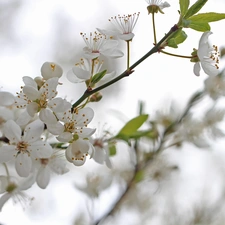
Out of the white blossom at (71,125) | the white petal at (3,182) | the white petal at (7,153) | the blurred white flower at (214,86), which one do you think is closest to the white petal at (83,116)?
the white blossom at (71,125)

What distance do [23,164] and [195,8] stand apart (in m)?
0.31

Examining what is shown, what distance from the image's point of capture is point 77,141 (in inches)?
22.3

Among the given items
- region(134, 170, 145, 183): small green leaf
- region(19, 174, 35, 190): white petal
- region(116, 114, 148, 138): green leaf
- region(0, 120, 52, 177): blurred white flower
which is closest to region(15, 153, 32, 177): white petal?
region(0, 120, 52, 177): blurred white flower

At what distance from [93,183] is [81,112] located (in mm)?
525

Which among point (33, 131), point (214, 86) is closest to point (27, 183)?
point (33, 131)

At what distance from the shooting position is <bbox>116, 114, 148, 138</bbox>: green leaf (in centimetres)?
81

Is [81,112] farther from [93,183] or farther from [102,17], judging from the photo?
[102,17]

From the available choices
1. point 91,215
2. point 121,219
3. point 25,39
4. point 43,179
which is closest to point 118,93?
point 25,39

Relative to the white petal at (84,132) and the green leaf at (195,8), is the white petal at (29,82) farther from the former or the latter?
the green leaf at (195,8)

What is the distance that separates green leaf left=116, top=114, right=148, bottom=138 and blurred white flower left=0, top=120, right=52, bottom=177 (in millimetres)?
240

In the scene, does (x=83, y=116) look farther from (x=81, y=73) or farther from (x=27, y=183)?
(x=27, y=183)

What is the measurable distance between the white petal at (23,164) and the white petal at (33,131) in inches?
1.0

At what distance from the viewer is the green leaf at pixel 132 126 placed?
807 mm

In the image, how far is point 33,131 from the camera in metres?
0.58
